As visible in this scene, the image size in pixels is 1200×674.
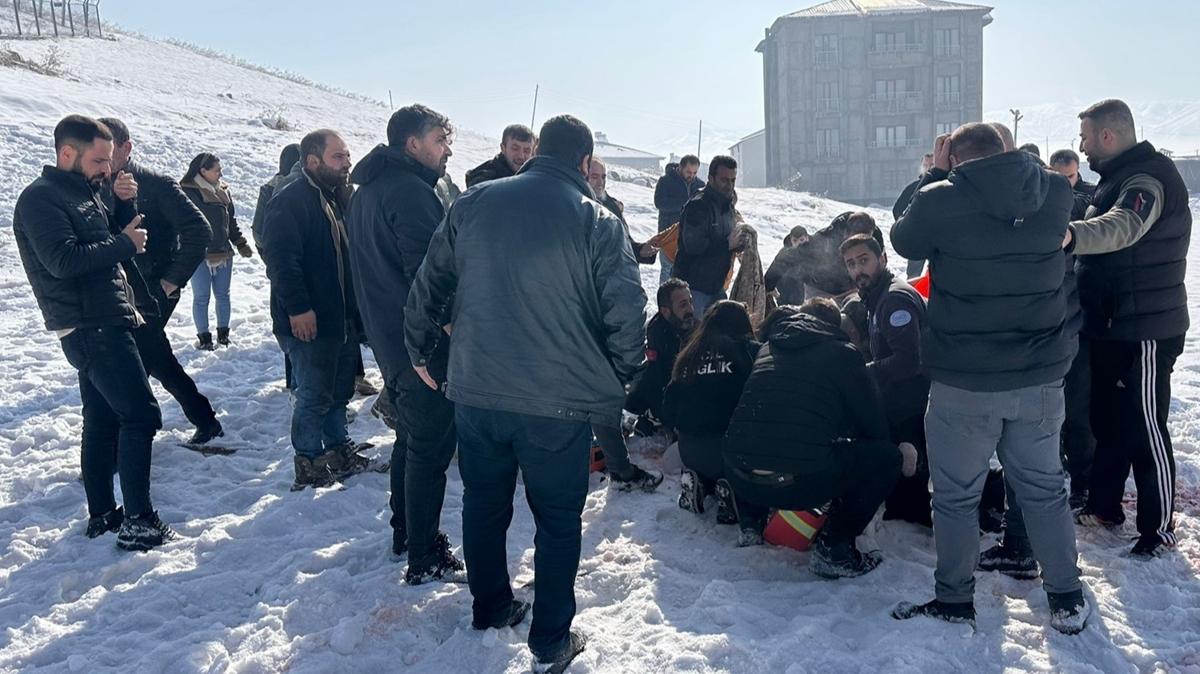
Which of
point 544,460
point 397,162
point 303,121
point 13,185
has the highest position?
point 303,121

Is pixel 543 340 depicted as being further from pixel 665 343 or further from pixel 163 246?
pixel 163 246

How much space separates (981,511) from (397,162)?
3.52 meters

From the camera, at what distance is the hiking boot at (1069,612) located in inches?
136

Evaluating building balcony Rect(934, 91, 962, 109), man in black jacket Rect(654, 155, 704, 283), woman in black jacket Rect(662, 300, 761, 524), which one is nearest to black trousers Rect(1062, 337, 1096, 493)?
woman in black jacket Rect(662, 300, 761, 524)

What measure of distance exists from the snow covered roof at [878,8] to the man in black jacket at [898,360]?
45.0 meters

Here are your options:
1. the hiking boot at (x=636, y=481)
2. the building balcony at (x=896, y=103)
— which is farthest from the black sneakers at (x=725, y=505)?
the building balcony at (x=896, y=103)

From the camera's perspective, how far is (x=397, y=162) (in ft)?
13.5

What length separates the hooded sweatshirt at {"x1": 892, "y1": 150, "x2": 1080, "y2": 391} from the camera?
3236 mm

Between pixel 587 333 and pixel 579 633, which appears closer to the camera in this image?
pixel 587 333

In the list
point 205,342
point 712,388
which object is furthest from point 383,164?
point 205,342

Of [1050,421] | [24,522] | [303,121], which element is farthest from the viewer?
[303,121]

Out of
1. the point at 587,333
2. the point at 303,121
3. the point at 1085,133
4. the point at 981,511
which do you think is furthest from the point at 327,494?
the point at 303,121

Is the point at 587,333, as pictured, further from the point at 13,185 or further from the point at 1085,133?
the point at 13,185

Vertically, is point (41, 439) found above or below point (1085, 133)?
below
